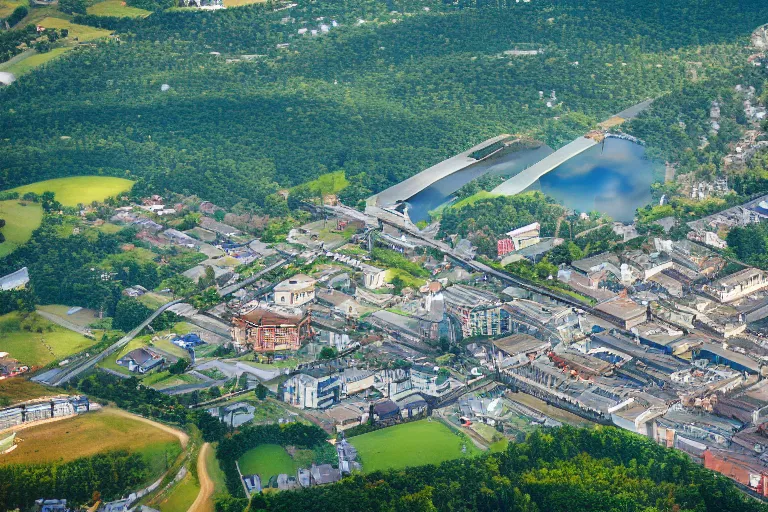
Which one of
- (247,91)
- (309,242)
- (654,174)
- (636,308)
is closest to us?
(636,308)

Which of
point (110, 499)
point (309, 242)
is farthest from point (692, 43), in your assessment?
point (110, 499)

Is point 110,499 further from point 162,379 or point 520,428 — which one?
point 520,428

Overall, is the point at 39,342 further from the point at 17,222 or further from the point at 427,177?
the point at 427,177

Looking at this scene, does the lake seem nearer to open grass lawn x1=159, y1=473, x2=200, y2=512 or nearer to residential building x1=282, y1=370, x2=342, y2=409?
residential building x1=282, y1=370, x2=342, y2=409

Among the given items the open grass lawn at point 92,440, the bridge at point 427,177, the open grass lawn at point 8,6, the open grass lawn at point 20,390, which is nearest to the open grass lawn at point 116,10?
the open grass lawn at point 8,6

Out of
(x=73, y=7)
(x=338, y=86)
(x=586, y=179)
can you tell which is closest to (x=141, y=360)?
(x=586, y=179)

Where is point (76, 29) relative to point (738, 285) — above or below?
above

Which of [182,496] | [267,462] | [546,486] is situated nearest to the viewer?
[546,486]
